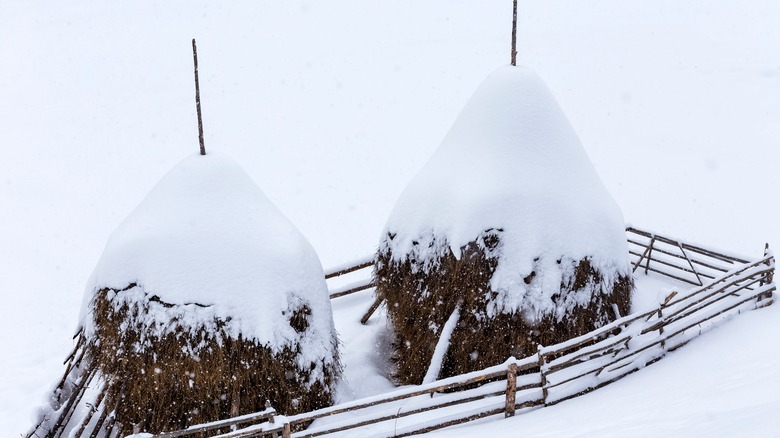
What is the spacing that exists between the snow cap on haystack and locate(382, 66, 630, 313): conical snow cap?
5.68 feet

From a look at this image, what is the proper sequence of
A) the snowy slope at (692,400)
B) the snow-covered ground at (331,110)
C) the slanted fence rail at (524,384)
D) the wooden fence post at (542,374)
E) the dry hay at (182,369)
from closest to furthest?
the snowy slope at (692,400), the dry hay at (182,369), the slanted fence rail at (524,384), the wooden fence post at (542,374), the snow-covered ground at (331,110)

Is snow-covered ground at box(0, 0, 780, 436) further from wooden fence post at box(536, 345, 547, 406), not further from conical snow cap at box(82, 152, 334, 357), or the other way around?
wooden fence post at box(536, 345, 547, 406)

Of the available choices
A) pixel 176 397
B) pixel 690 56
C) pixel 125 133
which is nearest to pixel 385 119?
pixel 125 133

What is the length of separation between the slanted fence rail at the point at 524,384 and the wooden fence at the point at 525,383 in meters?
0.01

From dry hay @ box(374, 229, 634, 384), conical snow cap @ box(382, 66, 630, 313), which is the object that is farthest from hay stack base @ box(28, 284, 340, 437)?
conical snow cap @ box(382, 66, 630, 313)

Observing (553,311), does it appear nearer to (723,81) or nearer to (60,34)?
(723,81)

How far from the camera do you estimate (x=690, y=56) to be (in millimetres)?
34125

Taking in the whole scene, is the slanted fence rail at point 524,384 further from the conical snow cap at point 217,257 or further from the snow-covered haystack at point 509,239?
A: the conical snow cap at point 217,257

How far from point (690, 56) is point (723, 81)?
2.99 metres

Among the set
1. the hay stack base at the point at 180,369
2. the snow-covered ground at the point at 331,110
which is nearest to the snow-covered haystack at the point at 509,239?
the hay stack base at the point at 180,369

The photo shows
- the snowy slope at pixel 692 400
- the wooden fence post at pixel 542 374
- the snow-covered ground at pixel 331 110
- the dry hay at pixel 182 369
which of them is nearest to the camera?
the snowy slope at pixel 692 400

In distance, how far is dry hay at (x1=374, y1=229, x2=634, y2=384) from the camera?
8320 mm

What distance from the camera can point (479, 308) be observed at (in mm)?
8359

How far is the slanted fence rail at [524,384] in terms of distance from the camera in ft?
25.8
